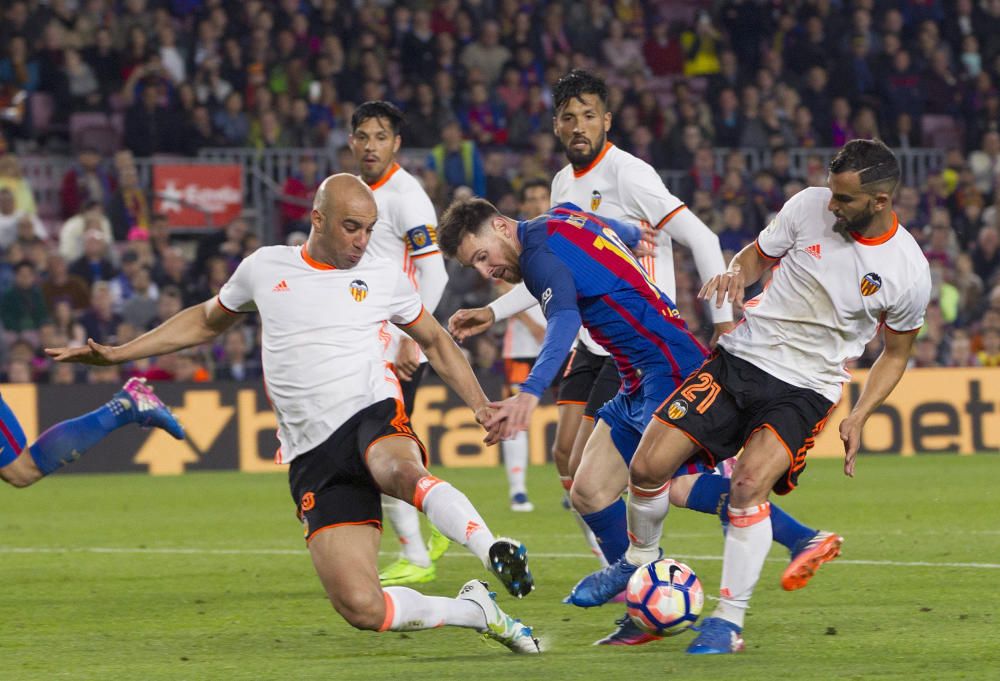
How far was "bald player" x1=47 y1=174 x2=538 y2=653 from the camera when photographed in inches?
245

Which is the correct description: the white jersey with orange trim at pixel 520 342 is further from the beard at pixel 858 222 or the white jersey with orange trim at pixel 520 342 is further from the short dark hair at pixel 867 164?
the short dark hair at pixel 867 164

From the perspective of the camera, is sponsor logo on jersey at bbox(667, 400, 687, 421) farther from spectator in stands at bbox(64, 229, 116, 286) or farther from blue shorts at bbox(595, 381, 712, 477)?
spectator in stands at bbox(64, 229, 116, 286)

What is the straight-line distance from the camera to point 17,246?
1736 cm

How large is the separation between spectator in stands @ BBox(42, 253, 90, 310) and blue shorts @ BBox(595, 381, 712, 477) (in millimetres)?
11013

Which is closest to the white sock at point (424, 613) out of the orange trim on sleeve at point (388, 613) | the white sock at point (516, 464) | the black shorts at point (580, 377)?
the orange trim on sleeve at point (388, 613)

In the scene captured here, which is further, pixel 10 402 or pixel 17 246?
pixel 17 246

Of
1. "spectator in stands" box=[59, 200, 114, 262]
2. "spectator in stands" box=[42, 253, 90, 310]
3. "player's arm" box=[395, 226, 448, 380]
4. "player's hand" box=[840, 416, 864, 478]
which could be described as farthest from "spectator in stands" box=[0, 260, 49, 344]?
"player's hand" box=[840, 416, 864, 478]

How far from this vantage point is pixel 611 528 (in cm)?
755

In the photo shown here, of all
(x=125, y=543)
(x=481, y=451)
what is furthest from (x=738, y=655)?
(x=481, y=451)

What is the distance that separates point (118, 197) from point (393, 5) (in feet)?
18.2

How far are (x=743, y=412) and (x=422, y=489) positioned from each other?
144cm

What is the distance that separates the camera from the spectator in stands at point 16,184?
59.5 feet

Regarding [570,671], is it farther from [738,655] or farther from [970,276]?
[970,276]

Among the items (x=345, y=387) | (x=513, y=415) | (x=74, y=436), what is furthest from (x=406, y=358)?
(x=513, y=415)
